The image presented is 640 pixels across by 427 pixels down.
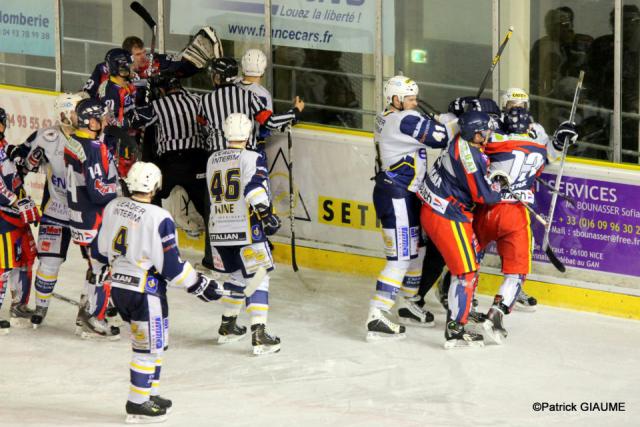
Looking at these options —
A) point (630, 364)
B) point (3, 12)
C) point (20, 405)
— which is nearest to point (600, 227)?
point (630, 364)

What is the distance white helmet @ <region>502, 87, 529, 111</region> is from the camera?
714 cm

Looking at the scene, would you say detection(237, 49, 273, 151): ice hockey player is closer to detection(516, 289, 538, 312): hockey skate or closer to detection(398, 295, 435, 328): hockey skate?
detection(398, 295, 435, 328): hockey skate

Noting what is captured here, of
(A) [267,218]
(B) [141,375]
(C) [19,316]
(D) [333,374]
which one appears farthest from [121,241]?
(C) [19,316]

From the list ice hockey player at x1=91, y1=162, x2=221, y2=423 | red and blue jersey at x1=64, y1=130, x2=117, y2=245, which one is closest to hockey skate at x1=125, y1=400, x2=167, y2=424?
ice hockey player at x1=91, y1=162, x2=221, y2=423

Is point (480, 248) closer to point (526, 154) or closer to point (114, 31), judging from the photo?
point (526, 154)

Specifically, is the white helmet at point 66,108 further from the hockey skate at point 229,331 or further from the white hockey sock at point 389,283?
the white hockey sock at point 389,283

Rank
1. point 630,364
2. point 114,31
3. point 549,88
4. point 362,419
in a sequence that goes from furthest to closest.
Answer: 1. point 114,31
2. point 549,88
3. point 630,364
4. point 362,419

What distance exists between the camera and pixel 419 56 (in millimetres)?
8219

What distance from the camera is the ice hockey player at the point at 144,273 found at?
542cm

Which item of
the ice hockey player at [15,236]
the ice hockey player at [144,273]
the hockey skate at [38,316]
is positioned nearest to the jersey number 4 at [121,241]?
the ice hockey player at [144,273]

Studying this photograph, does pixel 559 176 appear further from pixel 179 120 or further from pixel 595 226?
pixel 179 120

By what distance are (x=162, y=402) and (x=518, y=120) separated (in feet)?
8.42

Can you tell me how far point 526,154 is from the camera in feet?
22.5

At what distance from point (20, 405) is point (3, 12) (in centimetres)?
547
